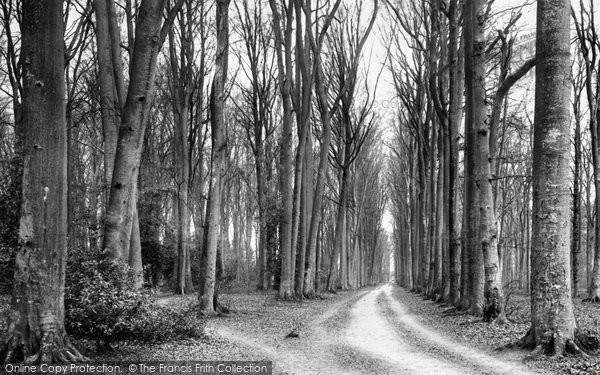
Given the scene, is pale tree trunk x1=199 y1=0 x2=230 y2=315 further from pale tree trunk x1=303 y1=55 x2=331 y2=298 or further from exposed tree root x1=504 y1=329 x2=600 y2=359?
pale tree trunk x1=303 y1=55 x2=331 y2=298

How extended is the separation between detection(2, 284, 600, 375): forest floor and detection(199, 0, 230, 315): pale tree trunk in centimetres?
78

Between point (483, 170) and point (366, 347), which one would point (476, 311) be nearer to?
point (483, 170)

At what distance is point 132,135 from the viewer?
314 inches

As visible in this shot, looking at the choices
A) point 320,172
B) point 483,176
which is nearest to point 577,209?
point 320,172

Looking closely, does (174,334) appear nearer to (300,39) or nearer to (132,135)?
(132,135)

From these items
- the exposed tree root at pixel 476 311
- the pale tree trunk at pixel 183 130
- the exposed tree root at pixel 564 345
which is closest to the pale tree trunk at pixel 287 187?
the pale tree trunk at pixel 183 130

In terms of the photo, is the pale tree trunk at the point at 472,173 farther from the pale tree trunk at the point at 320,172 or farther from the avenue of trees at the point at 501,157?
the pale tree trunk at the point at 320,172

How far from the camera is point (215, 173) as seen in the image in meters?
12.9

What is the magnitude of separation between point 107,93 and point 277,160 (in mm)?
19589

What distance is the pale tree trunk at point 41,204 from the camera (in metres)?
5.50

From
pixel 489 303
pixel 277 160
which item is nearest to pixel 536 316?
pixel 489 303

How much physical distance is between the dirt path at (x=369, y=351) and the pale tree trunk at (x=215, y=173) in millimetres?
1306

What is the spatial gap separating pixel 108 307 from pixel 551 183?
657cm

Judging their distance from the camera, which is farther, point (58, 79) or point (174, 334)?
point (174, 334)
